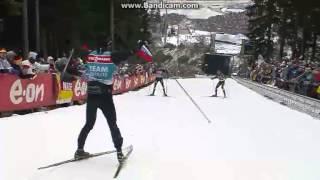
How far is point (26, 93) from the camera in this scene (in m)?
15.7

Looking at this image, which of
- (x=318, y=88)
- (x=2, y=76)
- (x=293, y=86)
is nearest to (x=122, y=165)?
(x=2, y=76)

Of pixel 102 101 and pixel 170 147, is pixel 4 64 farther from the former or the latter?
pixel 102 101

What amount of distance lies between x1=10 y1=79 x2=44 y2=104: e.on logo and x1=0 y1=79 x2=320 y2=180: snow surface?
1.82 ft

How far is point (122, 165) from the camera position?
8828mm

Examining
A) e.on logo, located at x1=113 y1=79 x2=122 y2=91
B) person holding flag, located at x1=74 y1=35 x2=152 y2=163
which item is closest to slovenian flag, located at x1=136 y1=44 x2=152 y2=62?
person holding flag, located at x1=74 y1=35 x2=152 y2=163

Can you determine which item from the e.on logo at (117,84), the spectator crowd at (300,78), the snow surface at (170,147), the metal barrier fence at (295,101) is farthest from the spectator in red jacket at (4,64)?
Result: the e.on logo at (117,84)

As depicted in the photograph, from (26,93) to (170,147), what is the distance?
624 cm

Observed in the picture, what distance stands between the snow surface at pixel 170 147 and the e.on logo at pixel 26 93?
0.55m

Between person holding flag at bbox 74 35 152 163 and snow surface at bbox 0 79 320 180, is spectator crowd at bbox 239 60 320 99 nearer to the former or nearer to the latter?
snow surface at bbox 0 79 320 180

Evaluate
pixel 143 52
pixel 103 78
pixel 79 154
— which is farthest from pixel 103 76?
pixel 79 154

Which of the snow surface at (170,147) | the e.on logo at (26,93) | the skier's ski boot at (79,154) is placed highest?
the e.on logo at (26,93)

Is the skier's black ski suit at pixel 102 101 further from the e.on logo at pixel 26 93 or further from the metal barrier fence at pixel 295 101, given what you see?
the metal barrier fence at pixel 295 101

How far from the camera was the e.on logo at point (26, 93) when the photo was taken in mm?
14927

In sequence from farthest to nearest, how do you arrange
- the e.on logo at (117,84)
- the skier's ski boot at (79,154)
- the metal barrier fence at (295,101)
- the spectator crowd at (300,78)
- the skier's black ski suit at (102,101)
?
the e.on logo at (117,84)
the spectator crowd at (300,78)
the metal barrier fence at (295,101)
the skier's ski boot at (79,154)
the skier's black ski suit at (102,101)
